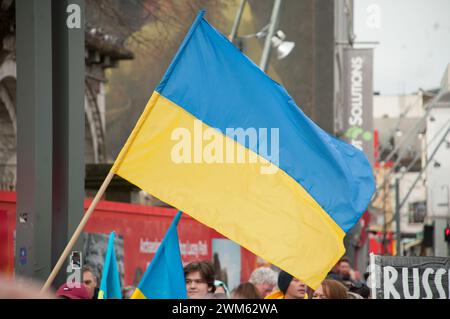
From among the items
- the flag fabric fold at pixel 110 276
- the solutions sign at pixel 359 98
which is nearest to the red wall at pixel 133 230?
the flag fabric fold at pixel 110 276

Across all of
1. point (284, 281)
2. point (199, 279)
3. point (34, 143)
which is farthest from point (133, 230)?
point (34, 143)

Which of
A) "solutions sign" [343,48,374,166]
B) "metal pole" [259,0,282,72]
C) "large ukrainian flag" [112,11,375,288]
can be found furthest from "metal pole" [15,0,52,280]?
"solutions sign" [343,48,374,166]

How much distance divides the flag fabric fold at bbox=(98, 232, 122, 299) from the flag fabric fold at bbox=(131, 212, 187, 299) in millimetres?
644

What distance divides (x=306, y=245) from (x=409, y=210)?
104 metres

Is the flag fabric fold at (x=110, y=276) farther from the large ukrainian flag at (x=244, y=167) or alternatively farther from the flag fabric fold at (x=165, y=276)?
the large ukrainian flag at (x=244, y=167)

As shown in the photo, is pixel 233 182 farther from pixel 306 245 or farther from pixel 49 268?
pixel 49 268

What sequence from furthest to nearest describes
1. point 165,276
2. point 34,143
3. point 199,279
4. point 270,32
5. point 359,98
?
point 359,98
point 270,32
point 199,279
point 165,276
point 34,143

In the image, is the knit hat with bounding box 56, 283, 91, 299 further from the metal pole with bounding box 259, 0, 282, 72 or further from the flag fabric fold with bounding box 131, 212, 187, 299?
the metal pole with bounding box 259, 0, 282, 72

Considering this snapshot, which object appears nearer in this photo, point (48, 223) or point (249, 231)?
point (249, 231)

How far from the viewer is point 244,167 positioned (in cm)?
631

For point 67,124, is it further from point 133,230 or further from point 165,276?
point 133,230

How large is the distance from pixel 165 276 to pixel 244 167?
4.19ft
